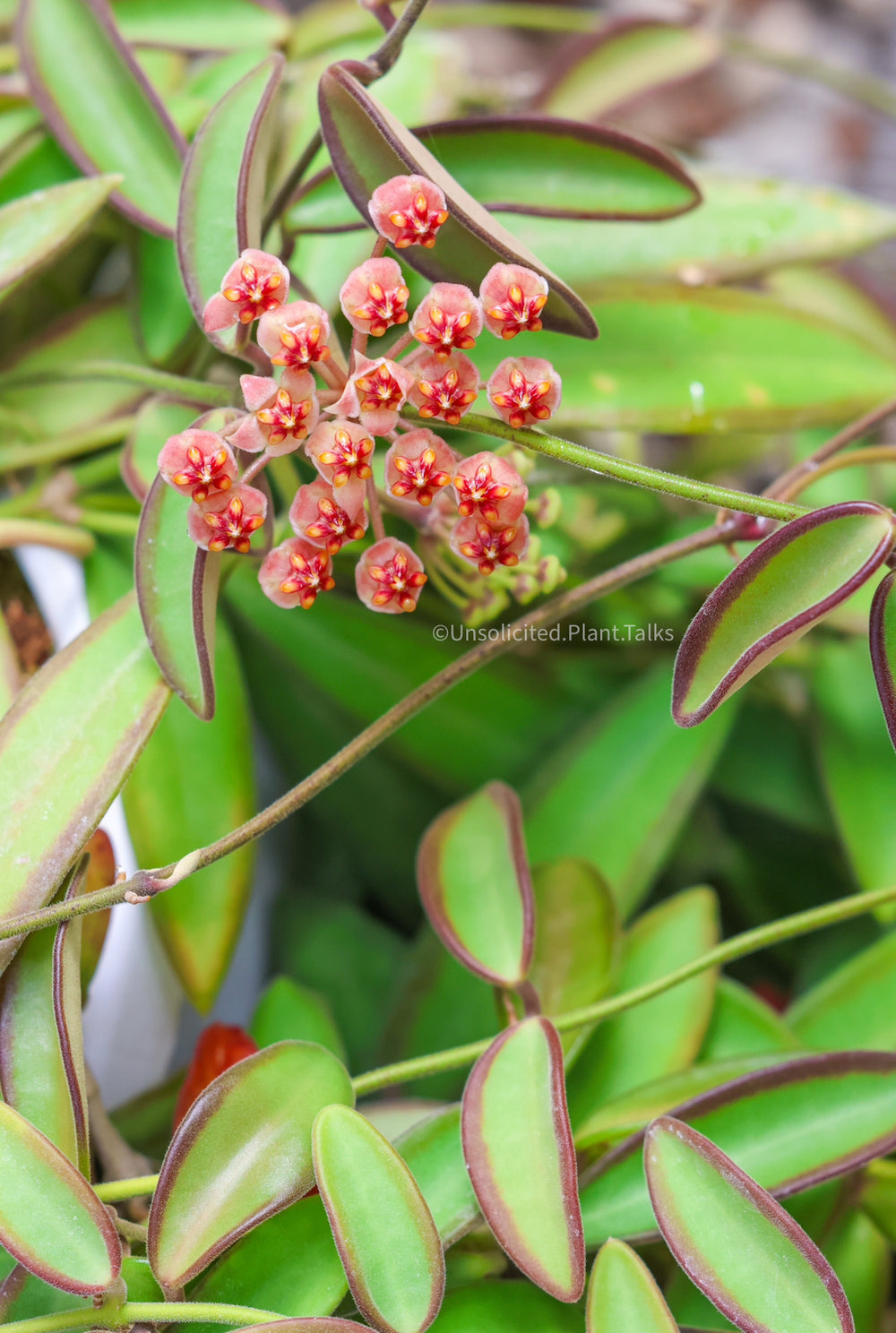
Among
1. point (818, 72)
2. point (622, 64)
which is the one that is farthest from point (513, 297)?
point (818, 72)

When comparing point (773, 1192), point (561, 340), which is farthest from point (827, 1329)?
point (561, 340)

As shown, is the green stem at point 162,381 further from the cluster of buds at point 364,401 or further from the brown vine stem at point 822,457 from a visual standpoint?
the brown vine stem at point 822,457

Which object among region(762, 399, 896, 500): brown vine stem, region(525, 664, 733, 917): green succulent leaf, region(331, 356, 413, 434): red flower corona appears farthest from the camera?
region(525, 664, 733, 917): green succulent leaf

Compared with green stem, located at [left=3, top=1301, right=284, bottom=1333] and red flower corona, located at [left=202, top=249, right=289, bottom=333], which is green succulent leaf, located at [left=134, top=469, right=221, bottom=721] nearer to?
red flower corona, located at [left=202, top=249, right=289, bottom=333]

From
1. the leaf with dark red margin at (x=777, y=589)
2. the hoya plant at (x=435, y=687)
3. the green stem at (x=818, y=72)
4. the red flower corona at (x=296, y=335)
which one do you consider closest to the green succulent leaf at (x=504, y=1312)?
the hoya plant at (x=435, y=687)

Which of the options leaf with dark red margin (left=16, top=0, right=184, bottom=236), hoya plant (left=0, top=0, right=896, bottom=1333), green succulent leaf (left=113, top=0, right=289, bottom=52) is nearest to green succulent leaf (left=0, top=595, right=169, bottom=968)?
hoya plant (left=0, top=0, right=896, bottom=1333)

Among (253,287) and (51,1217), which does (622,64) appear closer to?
(253,287)

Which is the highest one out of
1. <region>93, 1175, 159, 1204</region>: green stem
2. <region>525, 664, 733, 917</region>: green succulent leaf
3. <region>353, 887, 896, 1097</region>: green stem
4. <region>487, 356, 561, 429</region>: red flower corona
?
<region>487, 356, 561, 429</region>: red flower corona
